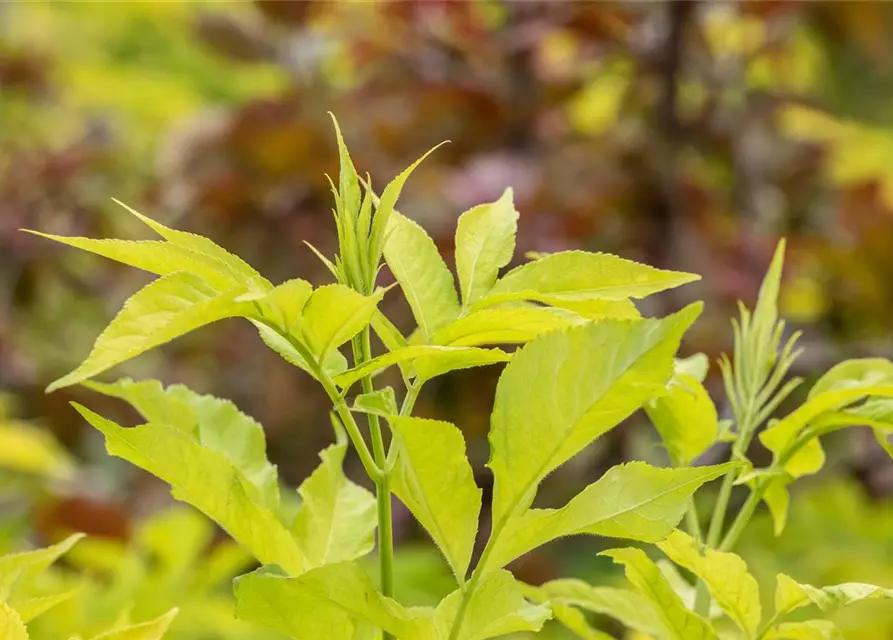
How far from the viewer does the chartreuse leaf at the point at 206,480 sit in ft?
0.99

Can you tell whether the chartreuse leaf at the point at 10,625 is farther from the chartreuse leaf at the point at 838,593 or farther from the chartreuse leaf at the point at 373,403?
the chartreuse leaf at the point at 838,593

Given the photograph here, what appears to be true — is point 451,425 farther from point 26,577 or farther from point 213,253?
point 26,577

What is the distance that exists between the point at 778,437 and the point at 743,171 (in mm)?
1158

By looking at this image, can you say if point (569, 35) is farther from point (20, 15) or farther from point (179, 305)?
point (20, 15)

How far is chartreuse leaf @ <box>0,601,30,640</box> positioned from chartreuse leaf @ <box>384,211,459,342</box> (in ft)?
0.52

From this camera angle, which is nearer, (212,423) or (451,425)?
(451,425)


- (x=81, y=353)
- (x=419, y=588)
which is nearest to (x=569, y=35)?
(x=419, y=588)

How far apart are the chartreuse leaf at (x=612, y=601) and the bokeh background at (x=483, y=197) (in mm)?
536

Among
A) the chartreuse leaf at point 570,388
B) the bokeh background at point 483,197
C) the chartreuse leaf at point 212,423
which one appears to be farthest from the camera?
the bokeh background at point 483,197

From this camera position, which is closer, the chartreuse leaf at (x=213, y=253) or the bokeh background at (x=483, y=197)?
the chartreuse leaf at (x=213, y=253)

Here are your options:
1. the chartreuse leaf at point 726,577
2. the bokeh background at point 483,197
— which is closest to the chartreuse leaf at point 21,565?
the chartreuse leaf at point 726,577

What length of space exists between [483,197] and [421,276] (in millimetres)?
753

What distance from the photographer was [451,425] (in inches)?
11.2

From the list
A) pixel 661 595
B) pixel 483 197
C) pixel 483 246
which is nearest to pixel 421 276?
pixel 483 246
